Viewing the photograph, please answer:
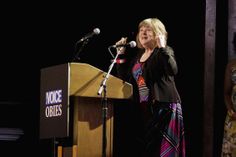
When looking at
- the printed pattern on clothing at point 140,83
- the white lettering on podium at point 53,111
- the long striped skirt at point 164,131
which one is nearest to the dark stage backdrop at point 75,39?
the long striped skirt at point 164,131

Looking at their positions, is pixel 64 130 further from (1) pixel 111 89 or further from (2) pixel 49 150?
(2) pixel 49 150

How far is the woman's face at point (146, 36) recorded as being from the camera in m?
4.20

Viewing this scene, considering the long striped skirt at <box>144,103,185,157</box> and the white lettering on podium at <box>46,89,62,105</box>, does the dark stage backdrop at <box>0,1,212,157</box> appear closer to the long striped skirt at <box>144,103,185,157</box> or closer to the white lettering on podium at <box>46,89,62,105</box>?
the long striped skirt at <box>144,103,185,157</box>

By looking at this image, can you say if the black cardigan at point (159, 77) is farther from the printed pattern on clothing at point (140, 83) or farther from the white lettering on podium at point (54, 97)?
the white lettering on podium at point (54, 97)

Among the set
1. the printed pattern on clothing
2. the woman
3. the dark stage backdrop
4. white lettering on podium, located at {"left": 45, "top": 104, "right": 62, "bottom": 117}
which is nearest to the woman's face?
the woman

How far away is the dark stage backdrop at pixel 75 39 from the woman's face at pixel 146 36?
2.78 ft

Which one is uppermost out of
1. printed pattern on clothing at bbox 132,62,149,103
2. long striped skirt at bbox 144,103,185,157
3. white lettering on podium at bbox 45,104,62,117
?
printed pattern on clothing at bbox 132,62,149,103

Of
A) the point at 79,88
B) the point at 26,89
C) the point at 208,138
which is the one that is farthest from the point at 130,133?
the point at 79,88

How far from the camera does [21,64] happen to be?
17.6ft

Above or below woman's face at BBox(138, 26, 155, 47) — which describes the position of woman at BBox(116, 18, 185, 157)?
below

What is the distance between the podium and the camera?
361cm

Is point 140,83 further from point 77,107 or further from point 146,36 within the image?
point 77,107

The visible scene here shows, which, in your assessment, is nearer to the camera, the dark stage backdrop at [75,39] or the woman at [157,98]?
the woman at [157,98]

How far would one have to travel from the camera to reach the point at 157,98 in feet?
13.4
